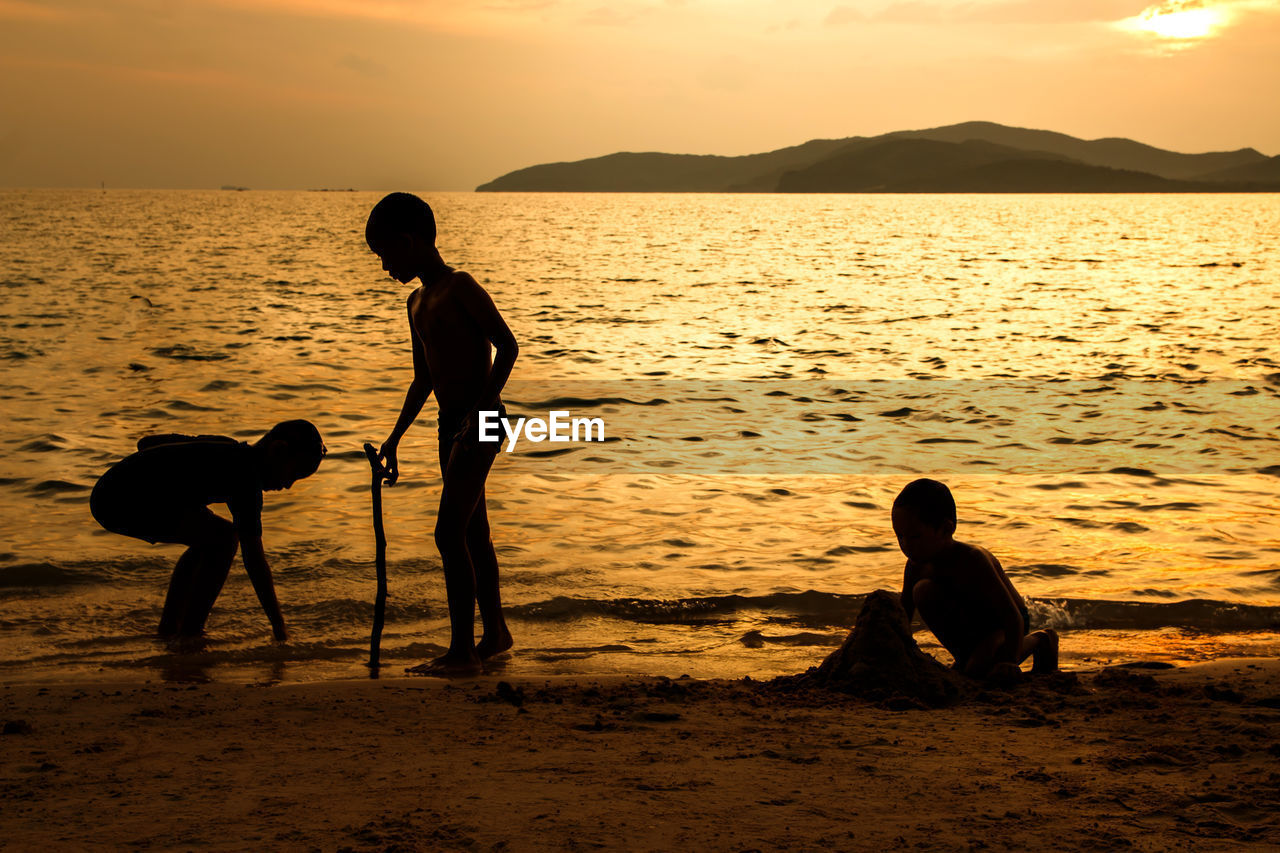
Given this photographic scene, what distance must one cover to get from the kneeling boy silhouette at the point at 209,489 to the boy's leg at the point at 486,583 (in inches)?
34.1

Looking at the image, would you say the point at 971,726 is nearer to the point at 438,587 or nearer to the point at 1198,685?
the point at 1198,685

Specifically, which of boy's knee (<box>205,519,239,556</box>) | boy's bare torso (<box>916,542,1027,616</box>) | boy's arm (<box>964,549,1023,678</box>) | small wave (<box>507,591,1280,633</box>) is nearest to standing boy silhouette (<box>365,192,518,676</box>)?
boy's knee (<box>205,519,239,556</box>)

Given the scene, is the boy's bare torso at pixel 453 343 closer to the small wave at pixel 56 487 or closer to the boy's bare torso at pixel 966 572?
the boy's bare torso at pixel 966 572

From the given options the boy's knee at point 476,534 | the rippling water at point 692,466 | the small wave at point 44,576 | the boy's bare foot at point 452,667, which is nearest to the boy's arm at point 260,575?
the rippling water at point 692,466

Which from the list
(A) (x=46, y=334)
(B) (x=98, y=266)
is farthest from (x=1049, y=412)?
(B) (x=98, y=266)

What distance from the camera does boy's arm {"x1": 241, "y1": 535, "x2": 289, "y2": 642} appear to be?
5.29 meters

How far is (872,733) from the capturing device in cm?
411

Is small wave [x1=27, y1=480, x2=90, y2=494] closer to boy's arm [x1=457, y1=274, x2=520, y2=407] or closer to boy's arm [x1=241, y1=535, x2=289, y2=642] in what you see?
boy's arm [x1=241, y1=535, x2=289, y2=642]

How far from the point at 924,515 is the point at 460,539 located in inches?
86.9

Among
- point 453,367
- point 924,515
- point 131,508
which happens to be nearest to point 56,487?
point 131,508

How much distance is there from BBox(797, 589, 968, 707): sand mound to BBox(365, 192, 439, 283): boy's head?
2.65 metres

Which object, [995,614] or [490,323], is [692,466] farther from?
[995,614]

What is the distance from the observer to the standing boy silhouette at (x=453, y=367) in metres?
5.07

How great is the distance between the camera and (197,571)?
575 centimetres
